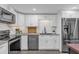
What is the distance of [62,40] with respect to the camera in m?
6.21

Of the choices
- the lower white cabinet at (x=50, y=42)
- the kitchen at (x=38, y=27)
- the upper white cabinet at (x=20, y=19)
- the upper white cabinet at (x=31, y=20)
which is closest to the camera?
the kitchen at (x=38, y=27)

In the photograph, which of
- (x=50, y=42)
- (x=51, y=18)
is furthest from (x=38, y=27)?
(x=50, y=42)

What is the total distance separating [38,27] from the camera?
25.0 feet

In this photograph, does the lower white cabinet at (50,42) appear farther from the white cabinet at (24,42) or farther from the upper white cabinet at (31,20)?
the upper white cabinet at (31,20)

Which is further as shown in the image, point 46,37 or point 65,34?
point 46,37

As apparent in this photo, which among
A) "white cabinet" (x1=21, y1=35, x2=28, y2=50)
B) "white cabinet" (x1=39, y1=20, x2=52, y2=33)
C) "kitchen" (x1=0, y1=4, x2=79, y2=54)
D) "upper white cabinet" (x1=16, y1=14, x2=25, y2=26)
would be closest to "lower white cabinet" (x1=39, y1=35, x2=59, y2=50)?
"kitchen" (x1=0, y1=4, x2=79, y2=54)

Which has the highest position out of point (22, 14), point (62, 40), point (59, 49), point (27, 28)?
point (22, 14)

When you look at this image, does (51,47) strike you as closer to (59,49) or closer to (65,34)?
(59,49)

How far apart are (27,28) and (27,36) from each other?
1.03m

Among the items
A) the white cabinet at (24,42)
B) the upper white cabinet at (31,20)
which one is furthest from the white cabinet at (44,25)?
the white cabinet at (24,42)

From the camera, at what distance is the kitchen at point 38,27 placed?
5.68 m

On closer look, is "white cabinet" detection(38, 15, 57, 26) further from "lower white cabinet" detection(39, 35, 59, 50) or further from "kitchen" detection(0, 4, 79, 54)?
"lower white cabinet" detection(39, 35, 59, 50)
